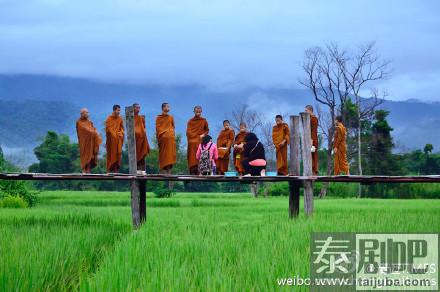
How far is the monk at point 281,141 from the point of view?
12.6 metres

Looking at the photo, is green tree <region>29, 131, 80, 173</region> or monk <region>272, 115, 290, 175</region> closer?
monk <region>272, 115, 290, 175</region>

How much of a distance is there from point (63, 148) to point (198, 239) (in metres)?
33.1

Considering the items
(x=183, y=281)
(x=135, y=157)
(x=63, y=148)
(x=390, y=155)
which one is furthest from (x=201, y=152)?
(x=63, y=148)

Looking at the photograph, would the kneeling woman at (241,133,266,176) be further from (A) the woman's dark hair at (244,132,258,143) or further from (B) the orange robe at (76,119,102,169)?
(B) the orange robe at (76,119,102,169)

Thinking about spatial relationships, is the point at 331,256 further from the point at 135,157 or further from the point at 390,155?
the point at 390,155

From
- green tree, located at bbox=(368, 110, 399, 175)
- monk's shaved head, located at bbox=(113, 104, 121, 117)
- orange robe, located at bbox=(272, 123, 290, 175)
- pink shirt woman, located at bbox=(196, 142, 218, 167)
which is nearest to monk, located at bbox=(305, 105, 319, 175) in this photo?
orange robe, located at bbox=(272, 123, 290, 175)

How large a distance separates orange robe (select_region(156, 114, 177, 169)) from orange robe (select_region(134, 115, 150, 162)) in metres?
0.30

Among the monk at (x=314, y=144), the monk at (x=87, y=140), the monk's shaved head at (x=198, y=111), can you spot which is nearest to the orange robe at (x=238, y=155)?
the monk's shaved head at (x=198, y=111)

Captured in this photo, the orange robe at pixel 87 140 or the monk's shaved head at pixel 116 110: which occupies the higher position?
the monk's shaved head at pixel 116 110

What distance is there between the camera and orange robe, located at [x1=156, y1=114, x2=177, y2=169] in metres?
12.6

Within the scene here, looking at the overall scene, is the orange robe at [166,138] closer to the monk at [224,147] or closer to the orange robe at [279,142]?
the monk at [224,147]

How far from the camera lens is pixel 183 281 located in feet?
16.1

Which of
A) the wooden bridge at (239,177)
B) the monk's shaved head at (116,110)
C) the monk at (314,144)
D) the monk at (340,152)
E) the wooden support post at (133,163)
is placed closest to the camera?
the wooden bridge at (239,177)

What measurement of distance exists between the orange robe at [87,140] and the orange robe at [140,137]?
2.54 ft
